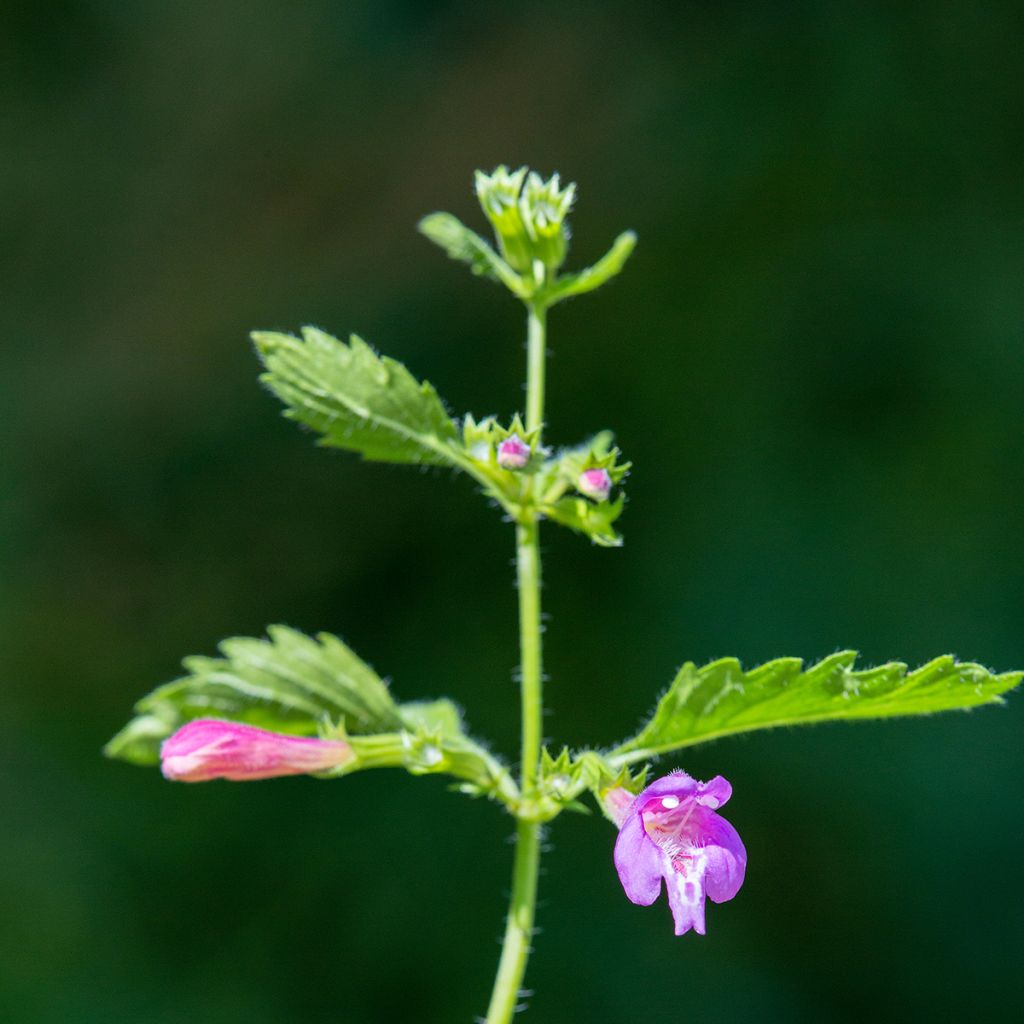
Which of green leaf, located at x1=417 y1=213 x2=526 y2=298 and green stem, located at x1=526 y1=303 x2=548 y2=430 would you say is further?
green leaf, located at x1=417 y1=213 x2=526 y2=298

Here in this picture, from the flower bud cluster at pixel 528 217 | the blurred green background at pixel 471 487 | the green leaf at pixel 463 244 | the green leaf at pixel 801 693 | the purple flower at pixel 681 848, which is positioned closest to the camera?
the purple flower at pixel 681 848

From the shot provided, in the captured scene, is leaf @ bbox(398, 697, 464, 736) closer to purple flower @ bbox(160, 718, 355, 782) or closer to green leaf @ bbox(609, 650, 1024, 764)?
purple flower @ bbox(160, 718, 355, 782)

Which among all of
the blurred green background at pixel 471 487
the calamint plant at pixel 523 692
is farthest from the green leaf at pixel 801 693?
the blurred green background at pixel 471 487

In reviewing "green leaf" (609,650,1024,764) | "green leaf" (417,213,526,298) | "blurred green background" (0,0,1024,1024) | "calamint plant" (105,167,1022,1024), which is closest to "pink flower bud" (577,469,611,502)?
"calamint plant" (105,167,1022,1024)

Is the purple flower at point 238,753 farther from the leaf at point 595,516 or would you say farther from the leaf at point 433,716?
the leaf at point 595,516

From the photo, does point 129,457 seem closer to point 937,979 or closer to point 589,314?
point 589,314

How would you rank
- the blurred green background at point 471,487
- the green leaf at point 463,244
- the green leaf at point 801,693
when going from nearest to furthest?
1. the green leaf at point 801,693
2. the green leaf at point 463,244
3. the blurred green background at point 471,487

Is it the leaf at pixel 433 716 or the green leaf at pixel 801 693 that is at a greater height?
the leaf at pixel 433 716

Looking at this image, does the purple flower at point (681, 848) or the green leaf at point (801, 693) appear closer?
the purple flower at point (681, 848)
